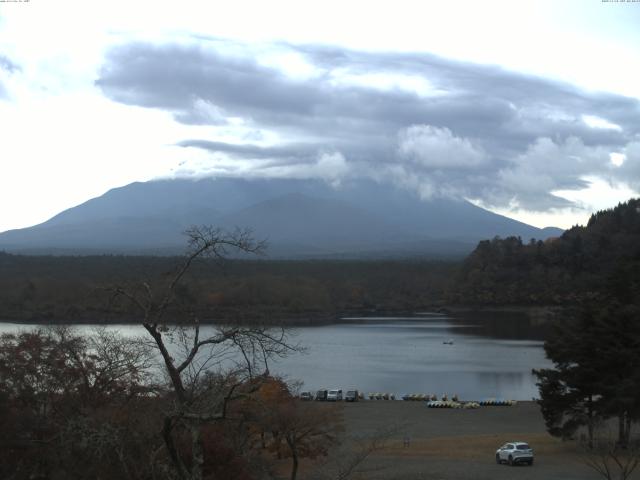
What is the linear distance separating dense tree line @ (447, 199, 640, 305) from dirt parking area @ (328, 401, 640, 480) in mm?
65142

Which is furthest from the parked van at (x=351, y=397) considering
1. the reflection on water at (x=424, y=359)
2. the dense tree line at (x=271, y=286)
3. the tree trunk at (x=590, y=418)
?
the dense tree line at (x=271, y=286)

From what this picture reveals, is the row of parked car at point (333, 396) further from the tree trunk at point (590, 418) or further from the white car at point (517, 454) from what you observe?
the white car at point (517, 454)

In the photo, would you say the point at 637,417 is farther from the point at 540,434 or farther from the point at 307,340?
the point at 307,340

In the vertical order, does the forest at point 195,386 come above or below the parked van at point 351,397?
above

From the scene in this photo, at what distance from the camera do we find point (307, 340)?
193 ft

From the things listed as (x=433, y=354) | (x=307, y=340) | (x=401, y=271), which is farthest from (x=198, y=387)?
(x=401, y=271)

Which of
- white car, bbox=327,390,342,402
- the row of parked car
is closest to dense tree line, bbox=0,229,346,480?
the row of parked car

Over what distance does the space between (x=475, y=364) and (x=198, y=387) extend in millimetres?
41771

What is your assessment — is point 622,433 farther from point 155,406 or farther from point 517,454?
point 155,406

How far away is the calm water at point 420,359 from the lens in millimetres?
39312

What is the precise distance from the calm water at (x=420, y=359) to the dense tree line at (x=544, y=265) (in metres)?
24.8

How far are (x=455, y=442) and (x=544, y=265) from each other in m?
87.4

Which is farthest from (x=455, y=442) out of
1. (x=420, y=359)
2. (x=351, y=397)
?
(x=420, y=359)

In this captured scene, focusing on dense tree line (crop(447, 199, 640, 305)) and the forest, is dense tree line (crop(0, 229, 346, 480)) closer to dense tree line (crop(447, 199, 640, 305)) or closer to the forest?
the forest
